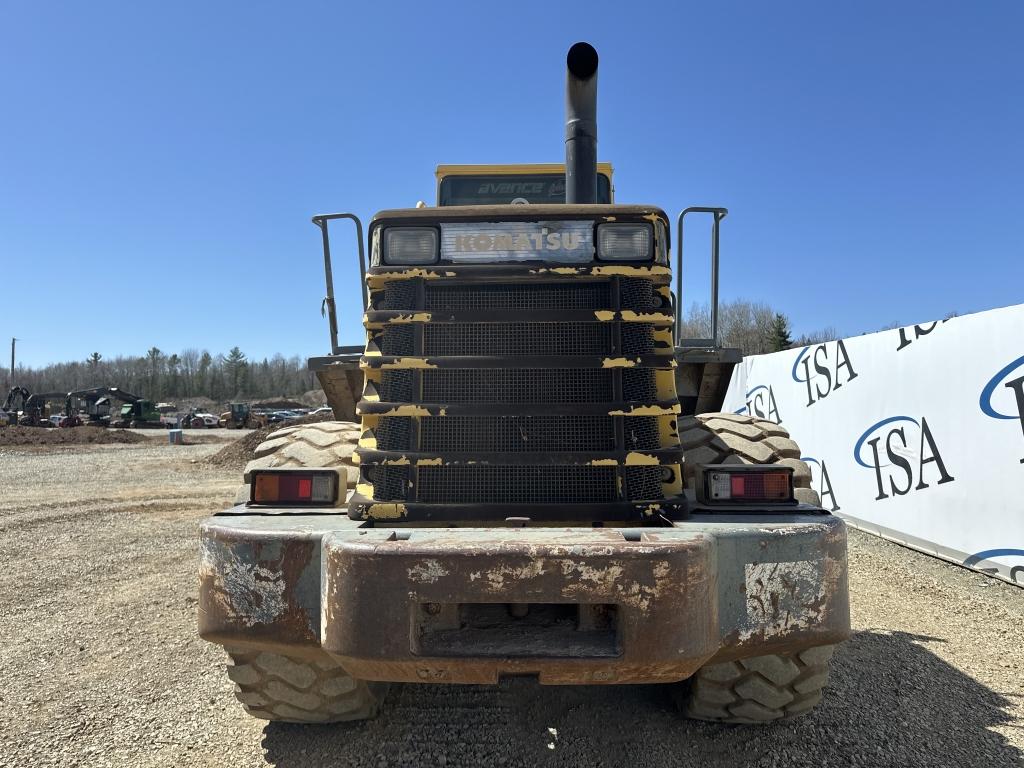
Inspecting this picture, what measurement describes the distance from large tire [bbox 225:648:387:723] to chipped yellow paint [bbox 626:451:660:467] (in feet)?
4.80

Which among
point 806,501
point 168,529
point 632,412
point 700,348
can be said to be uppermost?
point 700,348

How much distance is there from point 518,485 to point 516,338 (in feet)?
2.04

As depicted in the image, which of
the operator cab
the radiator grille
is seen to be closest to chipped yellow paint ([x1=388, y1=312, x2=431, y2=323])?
the radiator grille

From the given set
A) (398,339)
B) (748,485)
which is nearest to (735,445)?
(748,485)

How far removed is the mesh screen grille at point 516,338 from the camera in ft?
9.36

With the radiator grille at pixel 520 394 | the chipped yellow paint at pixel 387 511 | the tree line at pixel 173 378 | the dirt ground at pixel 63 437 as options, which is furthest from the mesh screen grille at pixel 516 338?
the tree line at pixel 173 378

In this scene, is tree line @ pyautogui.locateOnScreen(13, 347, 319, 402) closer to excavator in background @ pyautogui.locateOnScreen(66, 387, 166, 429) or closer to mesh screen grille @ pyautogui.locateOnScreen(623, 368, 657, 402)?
excavator in background @ pyautogui.locateOnScreen(66, 387, 166, 429)

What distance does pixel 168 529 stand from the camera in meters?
8.21

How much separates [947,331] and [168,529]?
8.94 metres

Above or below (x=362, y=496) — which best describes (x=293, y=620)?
below

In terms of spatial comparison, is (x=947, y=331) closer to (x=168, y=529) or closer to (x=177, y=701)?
(x=177, y=701)

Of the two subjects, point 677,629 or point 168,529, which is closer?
point 677,629

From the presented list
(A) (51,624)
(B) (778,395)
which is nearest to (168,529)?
(A) (51,624)

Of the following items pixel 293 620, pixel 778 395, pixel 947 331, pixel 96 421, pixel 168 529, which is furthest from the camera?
pixel 96 421
